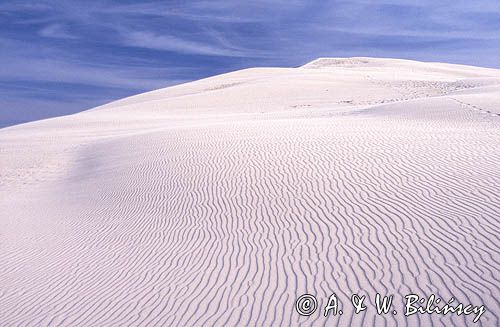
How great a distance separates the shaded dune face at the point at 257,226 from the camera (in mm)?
6457

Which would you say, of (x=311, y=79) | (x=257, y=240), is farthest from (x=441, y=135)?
(x=311, y=79)

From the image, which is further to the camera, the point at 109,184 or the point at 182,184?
the point at 109,184

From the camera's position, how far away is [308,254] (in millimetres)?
7758

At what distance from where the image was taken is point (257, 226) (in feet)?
31.1

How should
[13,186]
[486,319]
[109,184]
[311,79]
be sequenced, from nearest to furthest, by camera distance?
1. [486,319]
2. [109,184]
3. [13,186]
4. [311,79]

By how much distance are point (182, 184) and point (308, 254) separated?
6275 mm

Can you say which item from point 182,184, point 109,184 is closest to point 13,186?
point 109,184

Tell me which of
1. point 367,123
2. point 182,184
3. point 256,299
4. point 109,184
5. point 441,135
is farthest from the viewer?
point 367,123

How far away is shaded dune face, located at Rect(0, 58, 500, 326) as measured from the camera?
21.2 feet

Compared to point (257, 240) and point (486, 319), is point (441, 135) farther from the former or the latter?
point (486, 319)

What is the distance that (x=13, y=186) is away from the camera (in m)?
17.7

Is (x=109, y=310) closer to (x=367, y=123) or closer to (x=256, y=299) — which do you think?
(x=256, y=299)

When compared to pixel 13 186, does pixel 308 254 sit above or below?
above

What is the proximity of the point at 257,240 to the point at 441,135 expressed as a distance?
10072mm
